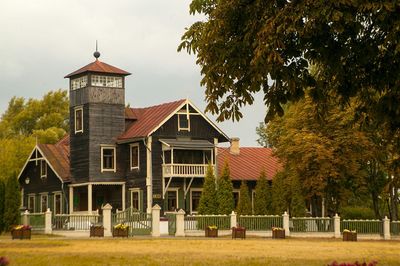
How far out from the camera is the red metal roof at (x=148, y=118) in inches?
2078

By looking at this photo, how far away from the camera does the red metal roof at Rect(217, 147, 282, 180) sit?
56.8 meters

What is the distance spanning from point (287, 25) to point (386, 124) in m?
4.67

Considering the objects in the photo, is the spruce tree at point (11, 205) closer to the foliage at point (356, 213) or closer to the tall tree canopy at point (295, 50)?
the foliage at point (356, 213)

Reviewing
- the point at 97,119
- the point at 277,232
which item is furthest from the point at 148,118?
the point at 277,232

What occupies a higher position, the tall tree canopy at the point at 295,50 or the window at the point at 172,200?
the tall tree canopy at the point at 295,50

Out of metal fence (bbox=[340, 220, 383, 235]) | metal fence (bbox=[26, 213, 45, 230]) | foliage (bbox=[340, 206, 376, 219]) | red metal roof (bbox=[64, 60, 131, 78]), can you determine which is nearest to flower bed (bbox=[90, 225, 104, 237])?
metal fence (bbox=[26, 213, 45, 230])

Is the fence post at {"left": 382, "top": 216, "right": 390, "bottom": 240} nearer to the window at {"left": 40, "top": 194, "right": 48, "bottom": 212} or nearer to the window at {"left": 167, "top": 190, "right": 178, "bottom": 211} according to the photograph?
the window at {"left": 167, "top": 190, "right": 178, "bottom": 211}

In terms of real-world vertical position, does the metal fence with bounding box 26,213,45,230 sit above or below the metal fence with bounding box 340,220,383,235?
above

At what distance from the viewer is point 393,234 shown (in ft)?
156

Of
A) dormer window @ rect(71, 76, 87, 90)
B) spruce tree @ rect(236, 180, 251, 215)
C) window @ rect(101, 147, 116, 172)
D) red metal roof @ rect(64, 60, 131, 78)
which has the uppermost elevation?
red metal roof @ rect(64, 60, 131, 78)

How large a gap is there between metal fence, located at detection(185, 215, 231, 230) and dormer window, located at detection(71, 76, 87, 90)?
13.4 m

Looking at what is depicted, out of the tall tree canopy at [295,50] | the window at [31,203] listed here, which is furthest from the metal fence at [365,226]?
the tall tree canopy at [295,50]

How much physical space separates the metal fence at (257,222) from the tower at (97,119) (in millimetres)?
11715

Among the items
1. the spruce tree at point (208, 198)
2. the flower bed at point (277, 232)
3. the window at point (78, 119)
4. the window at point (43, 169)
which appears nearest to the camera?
the flower bed at point (277, 232)
